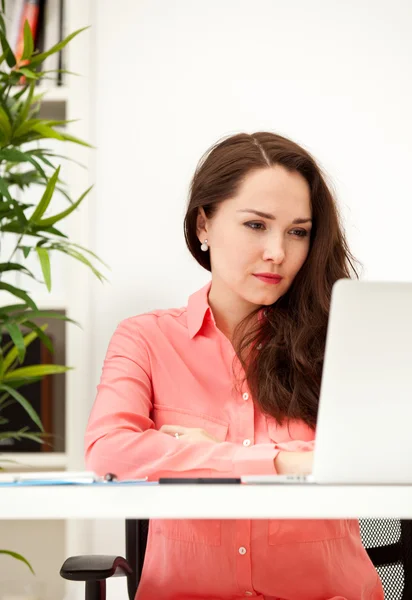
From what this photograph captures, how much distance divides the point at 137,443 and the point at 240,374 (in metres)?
0.40

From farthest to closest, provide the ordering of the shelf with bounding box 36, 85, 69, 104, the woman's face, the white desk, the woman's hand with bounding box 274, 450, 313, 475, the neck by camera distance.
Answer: the shelf with bounding box 36, 85, 69, 104, the neck, the woman's face, the woman's hand with bounding box 274, 450, 313, 475, the white desk

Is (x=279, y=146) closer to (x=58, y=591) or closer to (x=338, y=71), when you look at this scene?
(x=338, y=71)

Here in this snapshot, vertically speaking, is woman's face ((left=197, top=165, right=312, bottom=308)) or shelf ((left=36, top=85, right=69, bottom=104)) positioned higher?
shelf ((left=36, top=85, right=69, bottom=104))

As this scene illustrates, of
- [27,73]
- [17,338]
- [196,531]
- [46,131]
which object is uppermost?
[27,73]

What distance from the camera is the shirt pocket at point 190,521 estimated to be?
1.42 metres

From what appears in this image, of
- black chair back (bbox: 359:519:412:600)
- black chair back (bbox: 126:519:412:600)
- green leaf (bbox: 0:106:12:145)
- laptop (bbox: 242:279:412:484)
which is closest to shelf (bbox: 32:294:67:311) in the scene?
green leaf (bbox: 0:106:12:145)

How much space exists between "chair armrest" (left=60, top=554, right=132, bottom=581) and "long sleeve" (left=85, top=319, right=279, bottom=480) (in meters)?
0.13

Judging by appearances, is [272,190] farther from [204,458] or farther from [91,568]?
[91,568]

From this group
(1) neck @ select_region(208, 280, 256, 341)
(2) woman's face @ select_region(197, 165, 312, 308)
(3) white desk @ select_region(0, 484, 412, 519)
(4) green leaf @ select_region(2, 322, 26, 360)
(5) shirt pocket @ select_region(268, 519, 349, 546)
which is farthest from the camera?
(4) green leaf @ select_region(2, 322, 26, 360)

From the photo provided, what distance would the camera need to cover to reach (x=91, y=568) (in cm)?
121

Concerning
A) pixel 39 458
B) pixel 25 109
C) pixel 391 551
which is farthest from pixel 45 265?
pixel 391 551

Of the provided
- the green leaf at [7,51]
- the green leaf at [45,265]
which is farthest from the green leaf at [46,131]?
the green leaf at [45,265]

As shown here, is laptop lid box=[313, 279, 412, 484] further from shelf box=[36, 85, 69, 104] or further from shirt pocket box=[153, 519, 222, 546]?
shelf box=[36, 85, 69, 104]

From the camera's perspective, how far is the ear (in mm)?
1791
